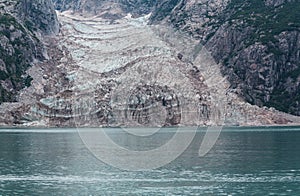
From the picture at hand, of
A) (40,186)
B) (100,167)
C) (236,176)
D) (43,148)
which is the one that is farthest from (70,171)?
(43,148)

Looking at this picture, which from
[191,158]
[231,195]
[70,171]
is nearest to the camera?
[231,195]

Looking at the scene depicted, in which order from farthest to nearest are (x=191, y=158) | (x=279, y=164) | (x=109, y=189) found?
(x=191, y=158) → (x=279, y=164) → (x=109, y=189)

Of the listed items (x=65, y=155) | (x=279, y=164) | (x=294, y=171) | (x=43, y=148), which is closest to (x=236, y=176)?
(x=294, y=171)

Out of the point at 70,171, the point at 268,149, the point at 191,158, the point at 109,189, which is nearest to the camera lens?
the point at 109,189

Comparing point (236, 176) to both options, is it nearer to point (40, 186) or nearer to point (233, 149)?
point (40, 186)

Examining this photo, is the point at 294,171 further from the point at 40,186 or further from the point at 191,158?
the point at 40,186

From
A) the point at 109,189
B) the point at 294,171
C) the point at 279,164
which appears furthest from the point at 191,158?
the point at 109,189

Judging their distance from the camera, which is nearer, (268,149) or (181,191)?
(181,191)

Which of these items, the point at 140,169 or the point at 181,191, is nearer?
the point at 181,191

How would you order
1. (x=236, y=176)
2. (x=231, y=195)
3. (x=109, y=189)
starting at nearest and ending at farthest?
(x=231, y=195) < (x=109, y=189) < (x=236, y=176)
